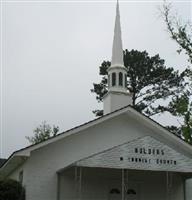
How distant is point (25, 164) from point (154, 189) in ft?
21.7

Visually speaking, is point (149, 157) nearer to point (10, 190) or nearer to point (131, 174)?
point (131, 174)

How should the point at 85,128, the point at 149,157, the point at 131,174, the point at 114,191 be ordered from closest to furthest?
the point at 149,157, the point at 85,128, the point at 114,191, the point at 131,174

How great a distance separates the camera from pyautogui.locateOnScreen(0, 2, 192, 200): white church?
19.8m

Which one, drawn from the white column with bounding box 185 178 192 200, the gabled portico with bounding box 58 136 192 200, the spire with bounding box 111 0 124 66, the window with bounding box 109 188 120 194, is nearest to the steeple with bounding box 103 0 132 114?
the spire with bounding box 111 0 124 66

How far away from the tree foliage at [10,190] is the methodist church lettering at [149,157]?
15.3 ft

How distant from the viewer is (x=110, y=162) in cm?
1919

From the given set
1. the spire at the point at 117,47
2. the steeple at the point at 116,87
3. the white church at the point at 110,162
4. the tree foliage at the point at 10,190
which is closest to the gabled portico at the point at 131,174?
the white church at the point at 110,162

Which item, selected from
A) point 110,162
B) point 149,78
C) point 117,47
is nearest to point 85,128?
point 110,162

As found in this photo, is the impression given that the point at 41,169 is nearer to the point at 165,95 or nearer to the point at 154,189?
the point at 154,189

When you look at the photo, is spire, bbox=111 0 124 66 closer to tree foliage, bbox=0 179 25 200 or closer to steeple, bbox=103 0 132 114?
steeple, bbox=103 0 132 114

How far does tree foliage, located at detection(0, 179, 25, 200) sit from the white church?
625 millimetres

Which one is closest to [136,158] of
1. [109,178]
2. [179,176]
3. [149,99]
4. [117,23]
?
[109,178]

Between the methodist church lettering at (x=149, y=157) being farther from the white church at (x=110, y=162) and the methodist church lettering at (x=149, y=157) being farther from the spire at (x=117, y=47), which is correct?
the spire at (x=117, y=47)

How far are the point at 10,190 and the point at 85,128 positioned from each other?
181 inches
